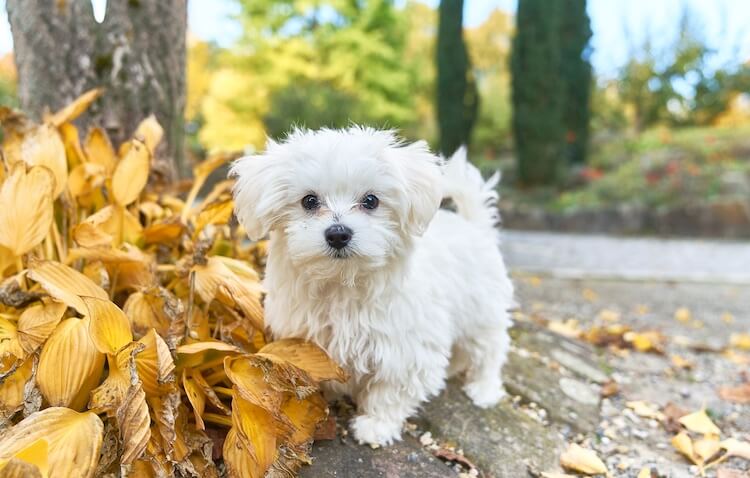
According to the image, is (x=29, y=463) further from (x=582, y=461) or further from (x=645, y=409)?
(x=645, y=409)

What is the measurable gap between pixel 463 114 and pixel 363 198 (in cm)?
1379

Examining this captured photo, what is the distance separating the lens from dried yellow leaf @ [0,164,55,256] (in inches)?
92.4

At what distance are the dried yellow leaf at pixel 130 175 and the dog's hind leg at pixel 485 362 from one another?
1.70m

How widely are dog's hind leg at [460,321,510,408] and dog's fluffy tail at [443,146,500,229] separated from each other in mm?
558

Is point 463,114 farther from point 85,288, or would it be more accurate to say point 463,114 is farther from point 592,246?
point 85,288

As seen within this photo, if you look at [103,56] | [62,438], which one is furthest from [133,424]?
[103,56]

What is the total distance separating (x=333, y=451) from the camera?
2.24 meters

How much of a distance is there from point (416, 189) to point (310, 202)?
0.38 m

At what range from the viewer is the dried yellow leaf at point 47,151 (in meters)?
2.68

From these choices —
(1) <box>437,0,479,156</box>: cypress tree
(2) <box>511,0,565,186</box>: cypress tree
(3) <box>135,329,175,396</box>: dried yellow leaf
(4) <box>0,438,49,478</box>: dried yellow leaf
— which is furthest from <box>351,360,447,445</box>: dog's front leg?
(1) <box>437,0,479,156</box>: cypress tree

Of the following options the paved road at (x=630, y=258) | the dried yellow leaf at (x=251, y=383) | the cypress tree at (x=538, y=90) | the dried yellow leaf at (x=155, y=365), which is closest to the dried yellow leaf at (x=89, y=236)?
the dried yellow leaf at (x=155, y=365)

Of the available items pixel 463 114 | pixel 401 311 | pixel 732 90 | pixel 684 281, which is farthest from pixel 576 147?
pixel 401 311

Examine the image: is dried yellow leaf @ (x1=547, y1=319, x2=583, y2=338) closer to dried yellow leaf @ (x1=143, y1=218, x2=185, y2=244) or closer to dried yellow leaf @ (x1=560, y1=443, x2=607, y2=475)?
dried yellow leaf @ (x1=560, y1=443, x2=607, y2=475)

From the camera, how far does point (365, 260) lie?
203cm
